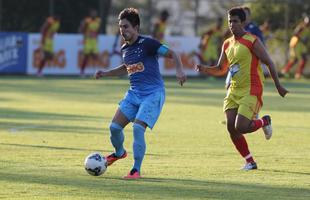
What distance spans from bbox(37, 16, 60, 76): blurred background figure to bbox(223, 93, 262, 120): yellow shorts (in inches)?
955

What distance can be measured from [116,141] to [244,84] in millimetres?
1837

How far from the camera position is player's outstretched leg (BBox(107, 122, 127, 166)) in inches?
455

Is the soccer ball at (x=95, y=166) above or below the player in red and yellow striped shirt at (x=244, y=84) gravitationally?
below

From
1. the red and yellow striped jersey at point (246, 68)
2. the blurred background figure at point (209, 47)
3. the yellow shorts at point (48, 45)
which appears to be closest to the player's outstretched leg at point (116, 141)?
the red and yellow striped jersey at point (246, 68)

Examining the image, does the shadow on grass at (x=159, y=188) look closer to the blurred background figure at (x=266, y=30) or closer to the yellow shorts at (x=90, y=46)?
Result: the yellow shorts at (x=90, y=46)

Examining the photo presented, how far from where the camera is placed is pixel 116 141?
38.5 ft

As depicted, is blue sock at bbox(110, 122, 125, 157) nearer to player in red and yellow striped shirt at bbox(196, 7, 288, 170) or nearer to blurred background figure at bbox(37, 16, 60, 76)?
player in red and yellow striped shirt at bbox(196, 7, 288, 170)

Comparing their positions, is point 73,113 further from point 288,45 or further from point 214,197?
point 288,45

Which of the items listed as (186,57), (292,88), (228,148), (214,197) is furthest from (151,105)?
(186,57)

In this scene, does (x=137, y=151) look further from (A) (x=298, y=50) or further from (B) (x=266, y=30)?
(A) (x=298, y=50)

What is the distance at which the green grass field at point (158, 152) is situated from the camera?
1020 centimetres

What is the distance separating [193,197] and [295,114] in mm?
12270

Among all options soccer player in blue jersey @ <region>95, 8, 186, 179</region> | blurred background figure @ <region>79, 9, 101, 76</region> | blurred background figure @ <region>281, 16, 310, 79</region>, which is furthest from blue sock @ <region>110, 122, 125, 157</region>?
blurred background figure @ <region>281, 16, 310, 79</region>

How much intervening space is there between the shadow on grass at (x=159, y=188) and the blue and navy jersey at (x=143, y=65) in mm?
1161
